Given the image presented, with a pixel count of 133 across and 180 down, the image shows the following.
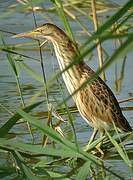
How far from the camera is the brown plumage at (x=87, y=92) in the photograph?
16.7 feet

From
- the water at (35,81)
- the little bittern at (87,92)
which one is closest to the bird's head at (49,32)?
the little bittern at (87,92)

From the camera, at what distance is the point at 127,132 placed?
497 centimetres

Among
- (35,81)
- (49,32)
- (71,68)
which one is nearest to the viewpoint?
(71,68)

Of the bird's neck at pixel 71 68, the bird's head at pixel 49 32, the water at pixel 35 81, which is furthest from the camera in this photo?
the water at pixel 35 81

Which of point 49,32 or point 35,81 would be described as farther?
point 35,81

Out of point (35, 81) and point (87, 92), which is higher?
point (87, 92)

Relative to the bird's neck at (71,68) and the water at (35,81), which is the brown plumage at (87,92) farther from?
the water at (35,81)

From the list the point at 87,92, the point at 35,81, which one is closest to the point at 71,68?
the point at 87,92

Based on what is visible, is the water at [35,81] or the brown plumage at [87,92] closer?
the brown plumage at [87,92]

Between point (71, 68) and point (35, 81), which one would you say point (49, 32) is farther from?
point (35, 81)

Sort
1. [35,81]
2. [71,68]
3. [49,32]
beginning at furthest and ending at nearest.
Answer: [35,81], [49,32], [71,68]

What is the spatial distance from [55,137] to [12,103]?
112 inches

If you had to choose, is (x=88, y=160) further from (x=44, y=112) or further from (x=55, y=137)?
(x=44, y=112)

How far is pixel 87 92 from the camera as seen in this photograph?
5.19m
